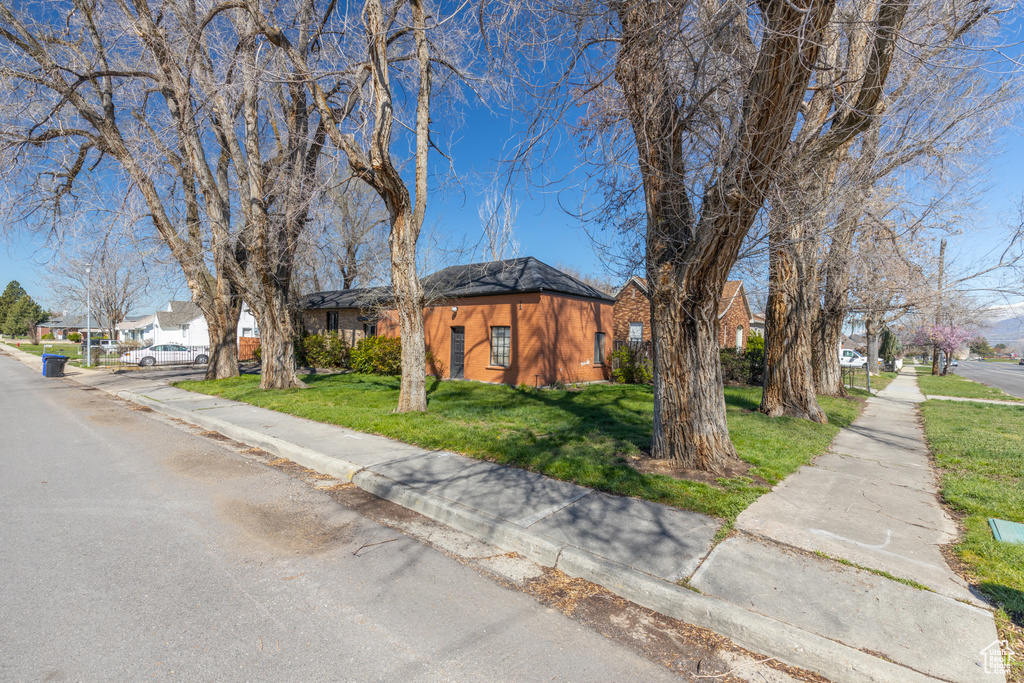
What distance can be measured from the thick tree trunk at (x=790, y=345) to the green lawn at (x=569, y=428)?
0.61m

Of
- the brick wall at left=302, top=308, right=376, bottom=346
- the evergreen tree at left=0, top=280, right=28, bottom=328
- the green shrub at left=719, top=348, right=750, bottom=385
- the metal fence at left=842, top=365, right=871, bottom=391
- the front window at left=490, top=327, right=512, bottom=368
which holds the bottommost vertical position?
the metal fence at left=842, top=365, right=871, bottom=391

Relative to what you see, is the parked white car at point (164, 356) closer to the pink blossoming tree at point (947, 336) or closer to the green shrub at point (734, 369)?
the green shrub at point (734, 369)

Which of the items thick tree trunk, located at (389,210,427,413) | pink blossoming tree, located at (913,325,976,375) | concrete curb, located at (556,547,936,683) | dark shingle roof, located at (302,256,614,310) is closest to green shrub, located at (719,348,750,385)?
dark shingle roof, located at (302,256,614,310)

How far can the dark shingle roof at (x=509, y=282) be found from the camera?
16.4 m

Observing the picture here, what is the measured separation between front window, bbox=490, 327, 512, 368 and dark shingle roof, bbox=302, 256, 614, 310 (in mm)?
1395

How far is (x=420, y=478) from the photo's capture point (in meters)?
5.91

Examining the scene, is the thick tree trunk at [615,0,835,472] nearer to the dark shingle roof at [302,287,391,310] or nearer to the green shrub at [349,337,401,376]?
the green shrub at [349,337,401,376]

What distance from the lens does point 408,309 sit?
10133 mm

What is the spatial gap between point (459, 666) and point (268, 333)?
13914mm

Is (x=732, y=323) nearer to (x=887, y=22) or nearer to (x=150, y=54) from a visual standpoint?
(x=887, y=22)

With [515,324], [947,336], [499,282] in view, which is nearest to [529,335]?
[515,324]

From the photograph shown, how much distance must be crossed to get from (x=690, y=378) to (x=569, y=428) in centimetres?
328

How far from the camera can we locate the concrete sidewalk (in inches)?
116

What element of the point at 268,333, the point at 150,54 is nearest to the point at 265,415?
the point at 268,333
